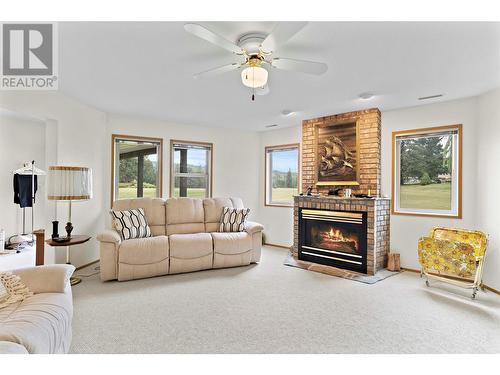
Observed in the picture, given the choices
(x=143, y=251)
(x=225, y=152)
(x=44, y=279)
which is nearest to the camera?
(x=44, y=279)

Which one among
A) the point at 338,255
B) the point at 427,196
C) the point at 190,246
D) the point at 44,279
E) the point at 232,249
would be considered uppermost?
the point at 427,196

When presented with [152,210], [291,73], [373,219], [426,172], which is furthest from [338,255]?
[152,210]

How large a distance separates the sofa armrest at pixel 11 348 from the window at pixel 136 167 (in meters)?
3.65

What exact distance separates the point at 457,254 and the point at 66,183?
470 cm

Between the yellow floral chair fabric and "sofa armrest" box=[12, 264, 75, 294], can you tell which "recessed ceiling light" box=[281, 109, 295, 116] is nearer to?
the yellow floral chair fabric

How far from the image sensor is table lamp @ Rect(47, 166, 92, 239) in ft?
10.5

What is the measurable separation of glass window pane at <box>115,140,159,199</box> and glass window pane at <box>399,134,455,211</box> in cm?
430

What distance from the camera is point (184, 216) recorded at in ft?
14.7


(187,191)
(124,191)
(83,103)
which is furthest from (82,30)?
(187,191)

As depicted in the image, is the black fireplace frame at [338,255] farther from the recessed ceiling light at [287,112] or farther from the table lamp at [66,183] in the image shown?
the table lamp at [66,183]

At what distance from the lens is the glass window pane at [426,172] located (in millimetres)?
3896

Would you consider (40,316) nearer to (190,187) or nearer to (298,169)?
(190,187)
